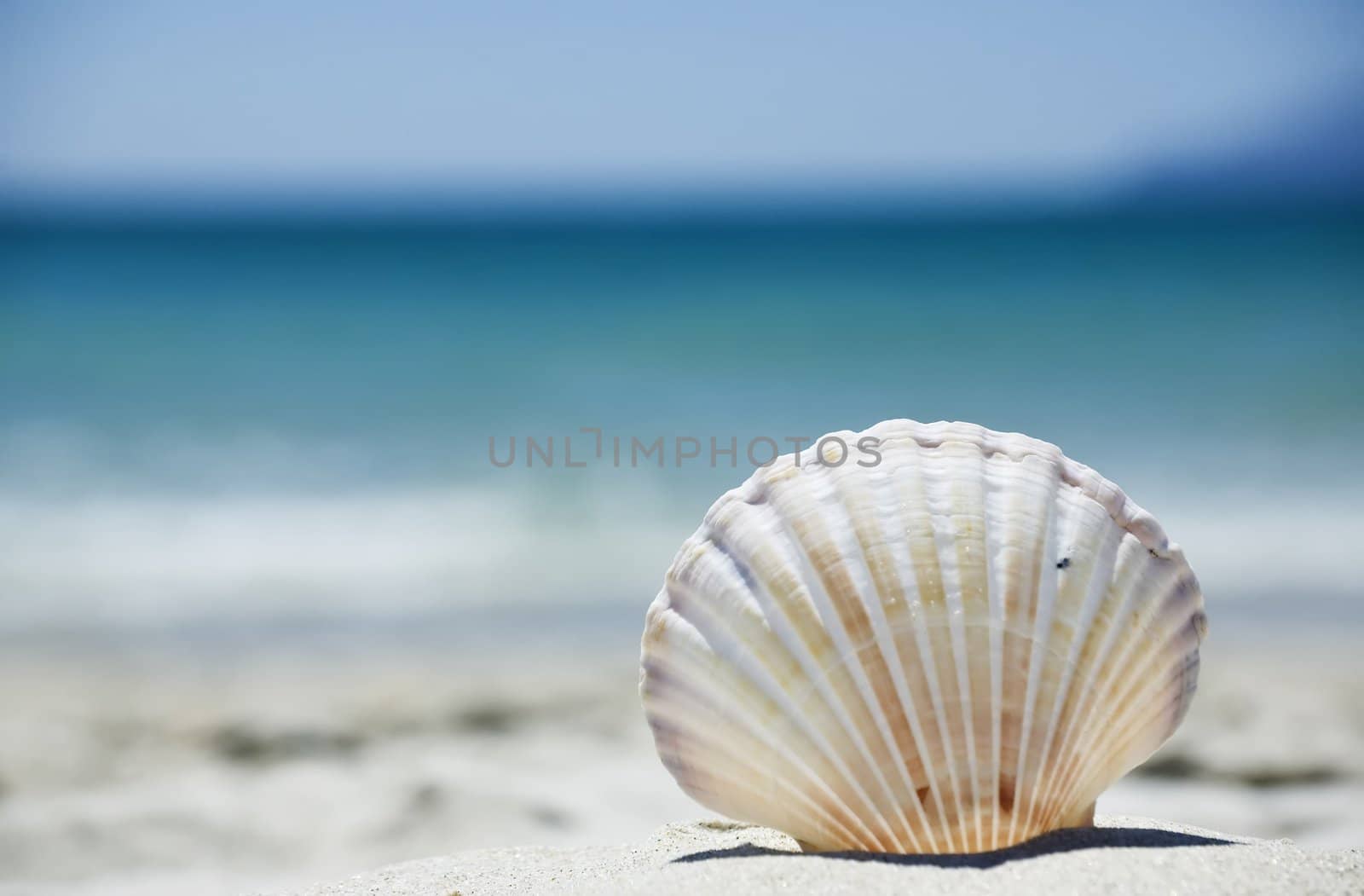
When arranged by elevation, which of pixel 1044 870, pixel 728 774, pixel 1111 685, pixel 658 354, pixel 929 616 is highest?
pixel 658 354

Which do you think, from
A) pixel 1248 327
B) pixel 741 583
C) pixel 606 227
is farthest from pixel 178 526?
pixel 606 227

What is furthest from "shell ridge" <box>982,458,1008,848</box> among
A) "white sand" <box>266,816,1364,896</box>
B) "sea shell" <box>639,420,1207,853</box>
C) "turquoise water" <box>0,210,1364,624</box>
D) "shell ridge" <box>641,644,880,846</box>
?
"turquoise water" <box>0,210,1364,624</box>

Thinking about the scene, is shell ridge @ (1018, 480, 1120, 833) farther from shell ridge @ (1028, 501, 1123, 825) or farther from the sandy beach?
the sandy beach

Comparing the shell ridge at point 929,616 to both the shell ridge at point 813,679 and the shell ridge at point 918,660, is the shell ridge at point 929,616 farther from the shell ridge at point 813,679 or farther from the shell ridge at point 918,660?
the shell ridge at point 813,679

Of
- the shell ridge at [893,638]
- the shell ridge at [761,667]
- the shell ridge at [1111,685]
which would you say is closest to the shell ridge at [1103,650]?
the shell ridge at [1111,685]

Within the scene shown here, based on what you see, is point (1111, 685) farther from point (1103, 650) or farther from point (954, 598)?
point (954, 598)

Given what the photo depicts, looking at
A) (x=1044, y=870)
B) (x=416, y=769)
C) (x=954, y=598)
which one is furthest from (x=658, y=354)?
(x=1044, y=870)
